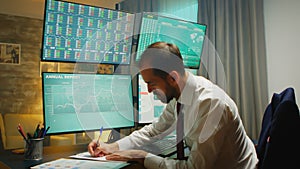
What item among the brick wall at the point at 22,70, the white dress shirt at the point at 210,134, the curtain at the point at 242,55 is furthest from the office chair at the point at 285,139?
the brick wall at the point at 22,70

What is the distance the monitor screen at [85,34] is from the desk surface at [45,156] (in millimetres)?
475

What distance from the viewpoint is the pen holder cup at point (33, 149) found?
1.17 m

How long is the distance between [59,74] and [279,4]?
1.70 metres

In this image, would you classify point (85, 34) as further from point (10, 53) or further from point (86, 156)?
point (10, 53)

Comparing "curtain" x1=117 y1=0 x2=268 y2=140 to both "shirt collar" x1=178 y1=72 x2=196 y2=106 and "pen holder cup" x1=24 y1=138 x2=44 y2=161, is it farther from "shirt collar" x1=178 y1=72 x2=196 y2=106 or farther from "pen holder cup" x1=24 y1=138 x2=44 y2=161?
"pen holder cup" x1=24 y1=138 x2=44 y2=161

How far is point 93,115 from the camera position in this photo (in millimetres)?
1585

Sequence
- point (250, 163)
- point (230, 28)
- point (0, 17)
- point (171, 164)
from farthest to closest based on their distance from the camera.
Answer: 1. point (0, 17)
2. point (230, 28)
3. point (250, 163)
4. point (171, 164)

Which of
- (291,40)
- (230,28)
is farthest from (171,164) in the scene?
(230,28)

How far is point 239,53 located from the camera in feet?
7.89

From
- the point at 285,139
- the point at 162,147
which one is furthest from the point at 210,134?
the point at 162,147

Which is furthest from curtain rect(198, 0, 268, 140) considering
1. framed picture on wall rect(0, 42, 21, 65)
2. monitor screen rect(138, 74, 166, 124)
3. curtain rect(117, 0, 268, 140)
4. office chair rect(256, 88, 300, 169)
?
framed picture on wall rect(0, 42, 21, 65)

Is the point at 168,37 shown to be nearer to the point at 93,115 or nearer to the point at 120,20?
the point at 120,20

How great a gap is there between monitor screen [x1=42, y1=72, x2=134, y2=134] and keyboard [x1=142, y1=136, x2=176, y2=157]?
0.25 m

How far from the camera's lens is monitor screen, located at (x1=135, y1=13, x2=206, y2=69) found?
186 centimetres
